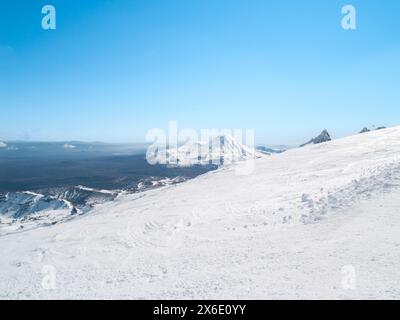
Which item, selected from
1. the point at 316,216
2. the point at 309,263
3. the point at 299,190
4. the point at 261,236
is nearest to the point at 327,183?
the point at 299,190

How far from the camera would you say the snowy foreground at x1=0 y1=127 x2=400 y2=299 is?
412 inches

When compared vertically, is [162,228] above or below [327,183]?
below

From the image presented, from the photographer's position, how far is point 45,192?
6314 inches

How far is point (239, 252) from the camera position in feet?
44.1

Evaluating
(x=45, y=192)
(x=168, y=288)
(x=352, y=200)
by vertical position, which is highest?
(x=352, y=200)

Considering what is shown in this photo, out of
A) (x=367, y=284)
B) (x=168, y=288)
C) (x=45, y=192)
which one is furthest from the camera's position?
(x=45, y=192)

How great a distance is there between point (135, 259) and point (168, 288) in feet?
12.4

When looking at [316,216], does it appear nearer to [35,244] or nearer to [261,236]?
[261,236]

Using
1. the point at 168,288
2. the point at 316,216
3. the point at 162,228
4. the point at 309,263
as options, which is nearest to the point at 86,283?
the point at 168,288

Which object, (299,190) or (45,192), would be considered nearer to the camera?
(299,190)

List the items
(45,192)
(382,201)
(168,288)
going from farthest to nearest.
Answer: (45,192)
(382,201)
(168,288)

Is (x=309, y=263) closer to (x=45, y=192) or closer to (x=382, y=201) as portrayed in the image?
(x=382, y=201)

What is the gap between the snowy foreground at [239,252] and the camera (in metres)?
10.5
